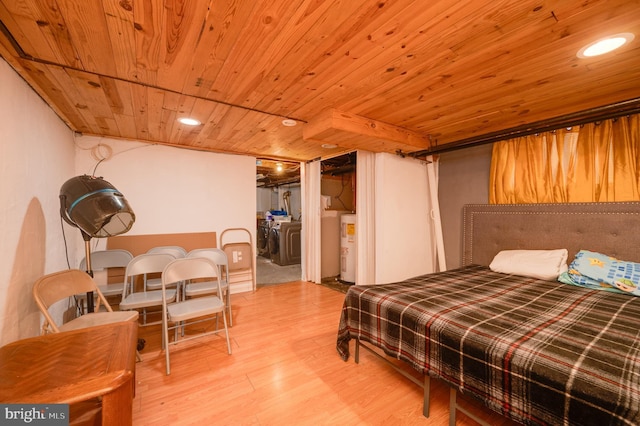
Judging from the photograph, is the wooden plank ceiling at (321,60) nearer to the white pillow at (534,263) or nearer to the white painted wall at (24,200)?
the white painted wall at (24,200)

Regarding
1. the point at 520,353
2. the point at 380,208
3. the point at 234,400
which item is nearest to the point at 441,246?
the point at 380,208

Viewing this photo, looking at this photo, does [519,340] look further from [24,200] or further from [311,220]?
[311,220]

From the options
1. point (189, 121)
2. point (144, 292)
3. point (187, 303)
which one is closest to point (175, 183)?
point (189, 121)

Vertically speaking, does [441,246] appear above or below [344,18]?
below

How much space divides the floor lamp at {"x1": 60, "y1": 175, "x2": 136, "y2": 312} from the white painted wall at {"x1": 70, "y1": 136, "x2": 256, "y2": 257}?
4.99 feet

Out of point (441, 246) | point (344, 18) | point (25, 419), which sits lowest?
point (25, 419)

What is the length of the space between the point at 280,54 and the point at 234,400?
221 cm

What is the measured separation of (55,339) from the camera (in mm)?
1243

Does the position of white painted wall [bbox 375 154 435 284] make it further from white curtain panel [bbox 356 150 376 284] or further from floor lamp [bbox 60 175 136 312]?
floor lamp [bbox 60 175 136 312]

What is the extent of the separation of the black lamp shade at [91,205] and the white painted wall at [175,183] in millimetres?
1532

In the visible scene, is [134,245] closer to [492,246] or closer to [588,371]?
[588,371]

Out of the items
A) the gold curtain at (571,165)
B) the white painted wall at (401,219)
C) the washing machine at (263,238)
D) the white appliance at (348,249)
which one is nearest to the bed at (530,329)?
the gold curtain at (571,165)

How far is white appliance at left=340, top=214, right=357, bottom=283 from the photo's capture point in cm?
433

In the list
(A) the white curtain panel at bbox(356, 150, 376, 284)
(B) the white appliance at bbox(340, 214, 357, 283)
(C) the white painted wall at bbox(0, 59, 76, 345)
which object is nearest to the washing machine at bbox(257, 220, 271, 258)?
(B) the white appliance at bbox(340, 214, 357, 283)
